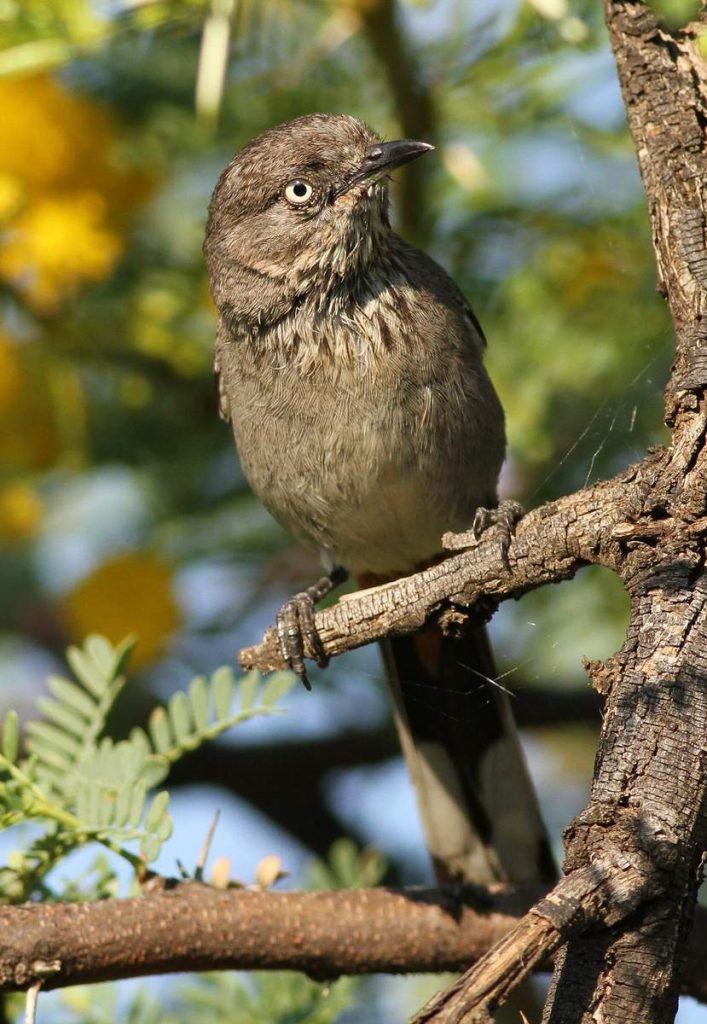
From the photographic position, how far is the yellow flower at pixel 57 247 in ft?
15.6

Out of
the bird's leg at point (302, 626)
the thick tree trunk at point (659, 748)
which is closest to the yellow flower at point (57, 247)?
the bird's leg at point (302, 626)

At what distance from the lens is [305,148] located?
4785 millimetres

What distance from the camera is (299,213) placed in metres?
4.91

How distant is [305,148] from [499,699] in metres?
2.17

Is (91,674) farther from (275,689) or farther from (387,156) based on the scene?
(387,156)

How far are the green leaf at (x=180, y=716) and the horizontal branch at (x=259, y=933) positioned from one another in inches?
16.2

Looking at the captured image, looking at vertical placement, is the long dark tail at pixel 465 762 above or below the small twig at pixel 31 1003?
above

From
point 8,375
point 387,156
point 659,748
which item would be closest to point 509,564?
point 659,748

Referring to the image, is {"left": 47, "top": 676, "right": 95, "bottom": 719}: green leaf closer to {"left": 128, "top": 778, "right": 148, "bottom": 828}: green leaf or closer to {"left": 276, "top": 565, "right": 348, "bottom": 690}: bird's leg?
{"left": 128, "top": 778, "right": 148, "bottom": 828}: green leaf

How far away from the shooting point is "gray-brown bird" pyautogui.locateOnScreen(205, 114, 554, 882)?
15.1 ft

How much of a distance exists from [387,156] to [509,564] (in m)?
2.20

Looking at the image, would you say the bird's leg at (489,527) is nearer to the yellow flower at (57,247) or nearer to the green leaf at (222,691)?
the green leaf at (222,691)

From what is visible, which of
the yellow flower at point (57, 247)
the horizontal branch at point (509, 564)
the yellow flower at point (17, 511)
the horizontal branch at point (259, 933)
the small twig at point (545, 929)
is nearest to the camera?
the small twig at point (545, 929)

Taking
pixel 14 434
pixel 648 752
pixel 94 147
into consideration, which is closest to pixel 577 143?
pixel 94 147
